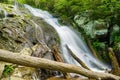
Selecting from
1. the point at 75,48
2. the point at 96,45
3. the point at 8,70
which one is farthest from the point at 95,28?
the point at 8,70

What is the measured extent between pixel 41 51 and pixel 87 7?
655cm

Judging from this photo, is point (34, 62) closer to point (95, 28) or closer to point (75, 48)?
point (75, 48)

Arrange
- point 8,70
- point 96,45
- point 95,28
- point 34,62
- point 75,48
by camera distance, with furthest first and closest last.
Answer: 1. point 95,28
2. point 96,45
3. point 75,48
4. point 8,70
5. point 34,62

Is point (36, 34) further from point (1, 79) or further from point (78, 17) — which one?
point (78, 17)

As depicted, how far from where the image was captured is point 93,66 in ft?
37.9

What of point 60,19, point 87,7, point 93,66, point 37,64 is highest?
point 37,64

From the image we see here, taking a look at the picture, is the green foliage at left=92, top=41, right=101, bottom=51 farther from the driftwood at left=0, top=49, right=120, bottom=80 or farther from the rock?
the driftwood at left=0, top=49, right=120, bottom=80

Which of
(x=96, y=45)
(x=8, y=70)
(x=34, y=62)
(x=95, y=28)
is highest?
(x=34, y=62)

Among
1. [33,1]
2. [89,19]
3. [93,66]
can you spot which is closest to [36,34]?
[93,66]

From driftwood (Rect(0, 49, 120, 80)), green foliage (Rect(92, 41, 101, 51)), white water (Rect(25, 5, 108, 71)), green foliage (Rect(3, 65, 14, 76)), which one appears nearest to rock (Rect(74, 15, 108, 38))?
green foliage (Rect(92, 41, 101, 51))

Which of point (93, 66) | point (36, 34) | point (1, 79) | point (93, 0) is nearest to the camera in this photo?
point (1, 79)

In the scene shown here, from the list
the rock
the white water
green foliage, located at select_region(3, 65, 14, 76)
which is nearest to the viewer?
green foliage, located at select_region(3, 65, 14, 76)

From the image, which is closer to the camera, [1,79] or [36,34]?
[1,79]

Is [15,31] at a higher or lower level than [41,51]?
higher
